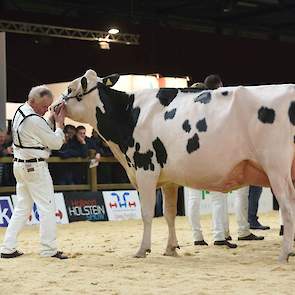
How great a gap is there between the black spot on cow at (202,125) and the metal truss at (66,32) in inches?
428

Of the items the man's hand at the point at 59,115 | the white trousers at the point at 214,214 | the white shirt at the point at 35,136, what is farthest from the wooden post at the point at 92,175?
the white shirt at the point at 35,136

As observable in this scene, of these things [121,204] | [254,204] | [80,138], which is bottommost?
[121,204]

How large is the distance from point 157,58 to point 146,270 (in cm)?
1531

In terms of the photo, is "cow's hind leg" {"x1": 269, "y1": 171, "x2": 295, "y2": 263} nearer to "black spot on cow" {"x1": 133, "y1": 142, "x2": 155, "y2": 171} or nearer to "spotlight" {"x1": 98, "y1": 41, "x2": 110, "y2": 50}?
"black spot on cow" {"x1": 133, "y1": 142, "x2": 155, "y2": 171}

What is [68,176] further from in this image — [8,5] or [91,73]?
[8,5]

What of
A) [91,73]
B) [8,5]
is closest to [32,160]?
[91,73]

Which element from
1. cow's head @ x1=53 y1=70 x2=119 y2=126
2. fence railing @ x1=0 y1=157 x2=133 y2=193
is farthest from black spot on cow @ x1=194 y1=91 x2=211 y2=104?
fence railing @ x1=0 y1=157 x2=133 y2=193

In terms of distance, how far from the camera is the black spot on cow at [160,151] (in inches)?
328

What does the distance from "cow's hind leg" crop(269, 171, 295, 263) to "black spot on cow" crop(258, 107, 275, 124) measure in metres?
0.56

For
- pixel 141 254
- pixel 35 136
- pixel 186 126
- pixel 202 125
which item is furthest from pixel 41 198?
pixel 202 125

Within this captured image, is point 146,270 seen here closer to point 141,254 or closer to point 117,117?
point 141,254

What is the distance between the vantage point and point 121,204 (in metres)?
14.8

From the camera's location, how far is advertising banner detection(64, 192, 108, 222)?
46.0ft

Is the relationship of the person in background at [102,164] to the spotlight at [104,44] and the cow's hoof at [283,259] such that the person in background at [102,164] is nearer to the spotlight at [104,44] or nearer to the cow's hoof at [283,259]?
the spotlight at [104,44]
